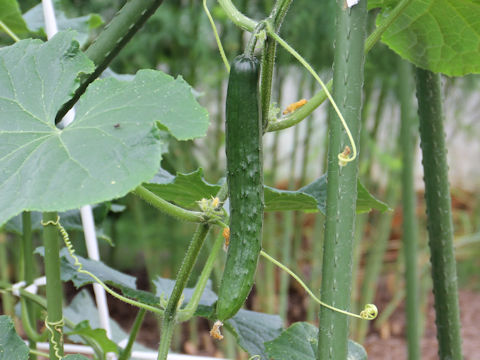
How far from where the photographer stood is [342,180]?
1.43ft

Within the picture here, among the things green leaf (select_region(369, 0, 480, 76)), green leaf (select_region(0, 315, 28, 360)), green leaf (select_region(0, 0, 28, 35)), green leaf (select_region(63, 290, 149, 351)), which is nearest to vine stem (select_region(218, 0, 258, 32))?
green leaf (select_region(369, 0, 480, 76))

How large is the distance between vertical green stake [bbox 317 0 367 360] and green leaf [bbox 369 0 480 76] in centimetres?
27

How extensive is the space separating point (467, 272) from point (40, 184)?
137 inches

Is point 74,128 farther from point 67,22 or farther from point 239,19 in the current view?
point 67,22

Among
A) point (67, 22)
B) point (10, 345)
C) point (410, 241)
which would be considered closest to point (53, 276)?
point (10, 345)

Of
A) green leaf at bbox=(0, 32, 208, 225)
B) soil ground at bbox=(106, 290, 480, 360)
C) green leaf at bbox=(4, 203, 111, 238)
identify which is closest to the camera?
green leaf at bbox=(0, 32, 208, 225)

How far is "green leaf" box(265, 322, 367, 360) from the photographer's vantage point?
67cm

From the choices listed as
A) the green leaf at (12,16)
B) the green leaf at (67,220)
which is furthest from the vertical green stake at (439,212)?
the green leaf at (12,16)

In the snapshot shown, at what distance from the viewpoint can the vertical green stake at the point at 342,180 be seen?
0.43 metres

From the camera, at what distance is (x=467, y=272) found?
3.52 meters

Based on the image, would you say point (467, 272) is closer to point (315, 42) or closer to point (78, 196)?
point (315, 42)

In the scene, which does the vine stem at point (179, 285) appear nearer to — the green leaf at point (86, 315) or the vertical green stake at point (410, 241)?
the green leaf at point (86, 315)

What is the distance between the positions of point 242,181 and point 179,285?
124 millimetres

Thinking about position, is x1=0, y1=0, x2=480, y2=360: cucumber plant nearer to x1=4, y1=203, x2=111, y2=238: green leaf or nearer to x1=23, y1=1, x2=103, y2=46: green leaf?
x1=4, y1=203, x2=111, y2=238: green leaf
